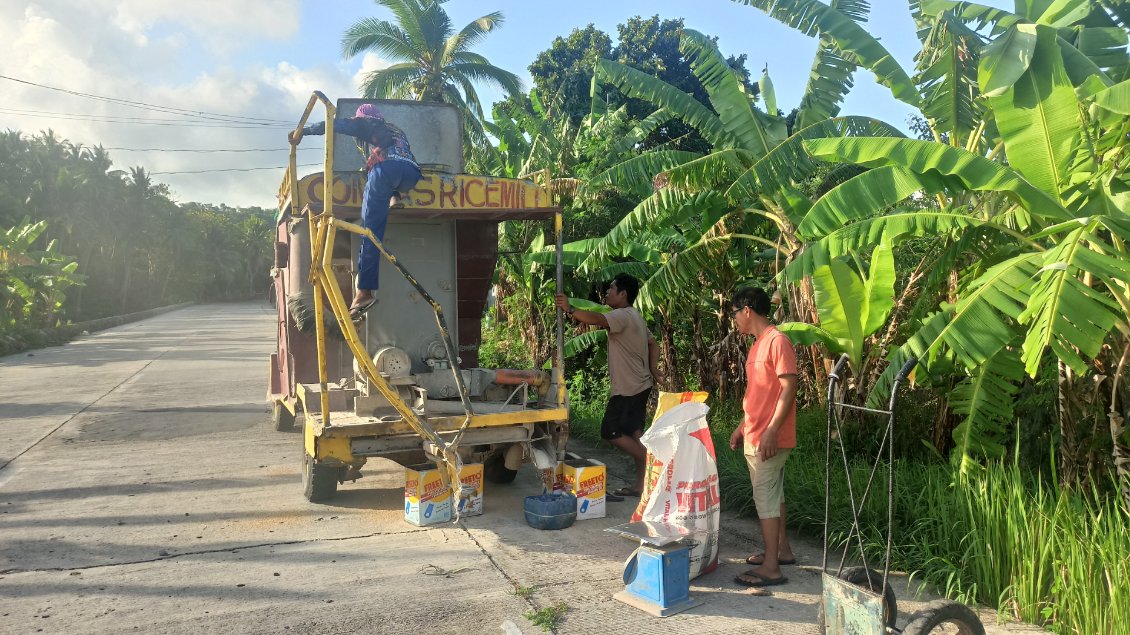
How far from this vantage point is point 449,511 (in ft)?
18.8

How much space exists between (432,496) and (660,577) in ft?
6.84

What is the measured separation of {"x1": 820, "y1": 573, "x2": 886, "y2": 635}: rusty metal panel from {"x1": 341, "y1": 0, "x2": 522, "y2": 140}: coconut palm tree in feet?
70.5

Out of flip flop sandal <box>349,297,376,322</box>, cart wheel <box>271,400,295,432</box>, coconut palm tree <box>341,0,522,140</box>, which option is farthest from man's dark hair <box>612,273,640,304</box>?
coconut palm tree <box>341,0,522,140</box>

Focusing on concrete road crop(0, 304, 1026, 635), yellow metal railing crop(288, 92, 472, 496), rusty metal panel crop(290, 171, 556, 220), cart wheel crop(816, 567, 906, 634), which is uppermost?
rusty metal panel crop(290, 171, 556, 220)

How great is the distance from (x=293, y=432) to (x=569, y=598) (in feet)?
20.4

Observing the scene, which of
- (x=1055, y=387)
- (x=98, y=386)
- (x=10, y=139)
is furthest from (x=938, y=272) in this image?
(x=10, y=139)

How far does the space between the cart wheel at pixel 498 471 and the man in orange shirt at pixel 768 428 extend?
2809 mm

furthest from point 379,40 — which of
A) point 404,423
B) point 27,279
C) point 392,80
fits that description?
point 404,423

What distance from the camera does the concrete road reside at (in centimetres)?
408

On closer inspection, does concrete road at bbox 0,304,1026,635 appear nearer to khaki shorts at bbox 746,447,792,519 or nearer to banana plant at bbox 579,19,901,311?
khaki shorts at bbox 746,447,792,519

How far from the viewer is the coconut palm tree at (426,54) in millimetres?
23266

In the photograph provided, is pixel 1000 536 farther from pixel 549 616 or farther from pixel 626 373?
pixel 626 373

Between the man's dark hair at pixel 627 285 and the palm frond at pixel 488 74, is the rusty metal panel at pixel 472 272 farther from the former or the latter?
the palm frond at pixel 488 74

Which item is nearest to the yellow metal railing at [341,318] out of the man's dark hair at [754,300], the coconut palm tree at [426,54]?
the man's dark hair at [754,300]
